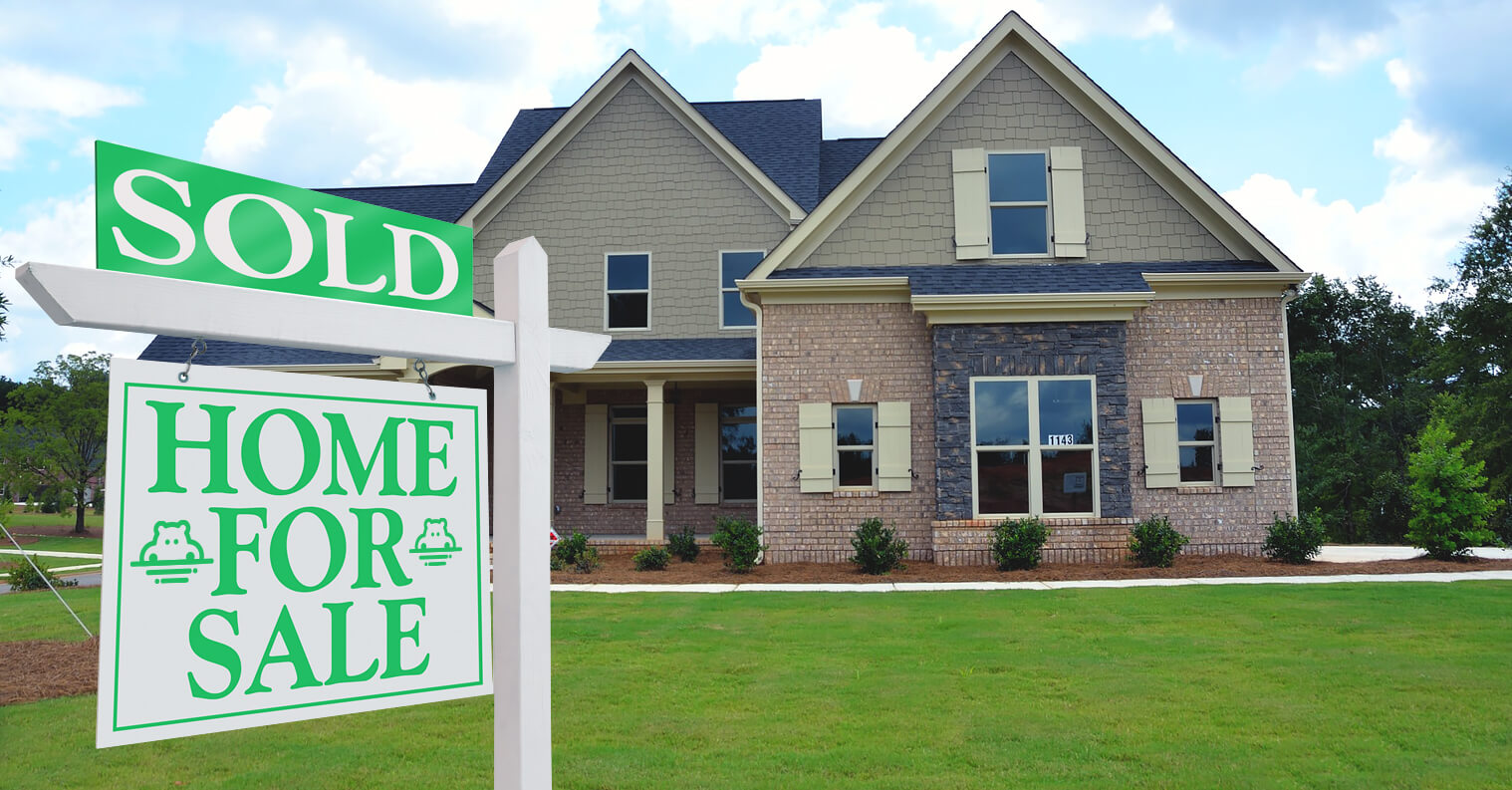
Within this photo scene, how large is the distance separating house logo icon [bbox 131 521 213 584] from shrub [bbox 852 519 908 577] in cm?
1207

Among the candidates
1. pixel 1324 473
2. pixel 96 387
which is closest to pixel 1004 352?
pixel 1324 473

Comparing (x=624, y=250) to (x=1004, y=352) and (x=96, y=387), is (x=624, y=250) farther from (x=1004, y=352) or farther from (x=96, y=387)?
(x=96, y=387)

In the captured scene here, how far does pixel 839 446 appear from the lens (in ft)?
51.6

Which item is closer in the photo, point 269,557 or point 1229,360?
point 269,557

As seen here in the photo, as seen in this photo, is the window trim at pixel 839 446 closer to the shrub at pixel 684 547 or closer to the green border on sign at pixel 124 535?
the shrub at pixel 684 547

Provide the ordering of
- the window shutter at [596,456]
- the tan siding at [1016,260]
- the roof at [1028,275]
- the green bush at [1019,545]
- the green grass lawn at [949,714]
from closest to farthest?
the green grass lawn at [949,714] → the green bush at [1019,545] → the roof at [1028,275] → the tan siding at [1016,260] → the window shutter at [596,456]

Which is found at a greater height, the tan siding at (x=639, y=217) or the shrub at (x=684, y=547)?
the tan siding at (x=639, y=217)

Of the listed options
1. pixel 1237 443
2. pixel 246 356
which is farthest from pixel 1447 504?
pixel 246 356

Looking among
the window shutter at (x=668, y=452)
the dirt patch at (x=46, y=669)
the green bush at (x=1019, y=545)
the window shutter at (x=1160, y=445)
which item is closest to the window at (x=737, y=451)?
the window shutter at (x=668, y=452)

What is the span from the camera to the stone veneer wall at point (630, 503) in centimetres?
1938

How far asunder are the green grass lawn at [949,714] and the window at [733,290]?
31.0 feet

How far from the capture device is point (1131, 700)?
22.8ft

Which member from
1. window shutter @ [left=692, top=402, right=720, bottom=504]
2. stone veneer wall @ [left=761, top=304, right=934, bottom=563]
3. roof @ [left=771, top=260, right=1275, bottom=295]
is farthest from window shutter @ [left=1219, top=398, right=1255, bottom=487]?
window shutter @ [left=692, top=402, right=720, bottom=504]

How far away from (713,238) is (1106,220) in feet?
22.9
